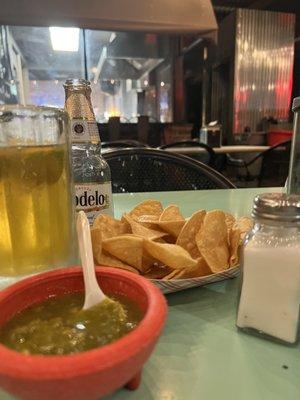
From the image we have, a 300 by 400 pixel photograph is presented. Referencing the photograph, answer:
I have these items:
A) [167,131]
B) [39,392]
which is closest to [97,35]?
[167,131]

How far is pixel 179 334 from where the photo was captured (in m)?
0.40

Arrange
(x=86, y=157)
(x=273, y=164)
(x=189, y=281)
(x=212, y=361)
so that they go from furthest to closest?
(x=273, y=164)
(x=86, y=157)
(x=189, y=281)
(x=212, y=361)

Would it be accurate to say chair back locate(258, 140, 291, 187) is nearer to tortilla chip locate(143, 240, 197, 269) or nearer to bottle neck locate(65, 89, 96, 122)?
bottle neck locate(65, 89, 96, 122)

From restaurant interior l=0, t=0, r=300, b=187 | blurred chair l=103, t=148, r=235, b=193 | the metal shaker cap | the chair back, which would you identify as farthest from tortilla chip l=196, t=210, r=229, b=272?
restaurant interior l=0, t=0, r=300, b=187

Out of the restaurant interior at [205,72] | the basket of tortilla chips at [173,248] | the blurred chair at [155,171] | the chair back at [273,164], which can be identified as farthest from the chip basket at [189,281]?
the restaurant interior at [205,72]

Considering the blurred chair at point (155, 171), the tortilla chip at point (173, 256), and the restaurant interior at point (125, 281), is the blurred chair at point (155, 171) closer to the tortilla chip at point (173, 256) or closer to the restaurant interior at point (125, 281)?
the restaurant interior at point (125, 281)

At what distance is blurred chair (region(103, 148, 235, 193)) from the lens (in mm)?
1438

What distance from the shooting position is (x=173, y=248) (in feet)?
1.49

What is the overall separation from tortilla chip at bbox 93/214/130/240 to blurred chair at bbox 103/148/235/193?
88cm

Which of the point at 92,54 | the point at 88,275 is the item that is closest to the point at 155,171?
the point at 88,275

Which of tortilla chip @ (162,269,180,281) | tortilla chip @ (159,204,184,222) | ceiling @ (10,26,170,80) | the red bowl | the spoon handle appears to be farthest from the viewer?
ceiling @ (10,26,170,80)

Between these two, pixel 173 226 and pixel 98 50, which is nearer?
pixel 173 226

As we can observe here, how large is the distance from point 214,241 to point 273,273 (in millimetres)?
121

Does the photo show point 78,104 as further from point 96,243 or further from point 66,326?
point 66,326
